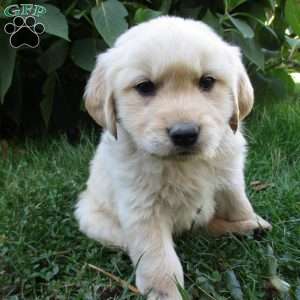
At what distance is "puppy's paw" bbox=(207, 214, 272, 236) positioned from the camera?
3266mm

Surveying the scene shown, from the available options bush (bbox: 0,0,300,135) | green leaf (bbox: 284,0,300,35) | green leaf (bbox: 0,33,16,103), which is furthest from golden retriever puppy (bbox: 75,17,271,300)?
green leaf (bbox: 284,0,300,35)

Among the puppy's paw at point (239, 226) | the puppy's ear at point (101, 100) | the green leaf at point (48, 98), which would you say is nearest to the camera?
the puppy's ear at point (101, 100)

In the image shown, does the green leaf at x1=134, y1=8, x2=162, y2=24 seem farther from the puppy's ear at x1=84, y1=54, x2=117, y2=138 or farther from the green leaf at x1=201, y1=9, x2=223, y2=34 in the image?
the puppy's ear at x1=84, y1=54, x2=117, y2=138

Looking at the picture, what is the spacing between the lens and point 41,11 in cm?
432

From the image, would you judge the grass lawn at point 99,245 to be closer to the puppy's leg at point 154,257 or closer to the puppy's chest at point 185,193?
the puppy's leg at point 154,257

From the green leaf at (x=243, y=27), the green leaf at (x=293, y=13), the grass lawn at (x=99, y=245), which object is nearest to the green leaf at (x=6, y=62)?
the grass lawn at (x=99, y=245)

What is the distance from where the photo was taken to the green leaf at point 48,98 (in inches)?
196

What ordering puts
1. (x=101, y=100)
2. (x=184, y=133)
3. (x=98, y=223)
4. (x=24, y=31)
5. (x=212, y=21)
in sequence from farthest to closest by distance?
(x=24, y=31) → (x=212, y=21) → (x=98, y=223) → (x=101, y=100) → (x=184, y=133)

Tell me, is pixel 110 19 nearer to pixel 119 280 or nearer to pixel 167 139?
pixel 167 139

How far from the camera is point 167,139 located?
2625mm

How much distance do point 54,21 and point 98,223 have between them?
1.61 m

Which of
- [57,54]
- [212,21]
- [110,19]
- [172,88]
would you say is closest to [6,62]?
[57,54]

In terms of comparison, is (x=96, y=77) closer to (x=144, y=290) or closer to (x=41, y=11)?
(x=144, y=290)

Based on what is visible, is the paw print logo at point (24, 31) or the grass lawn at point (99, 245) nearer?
the grass lawn at point (99, 245)
